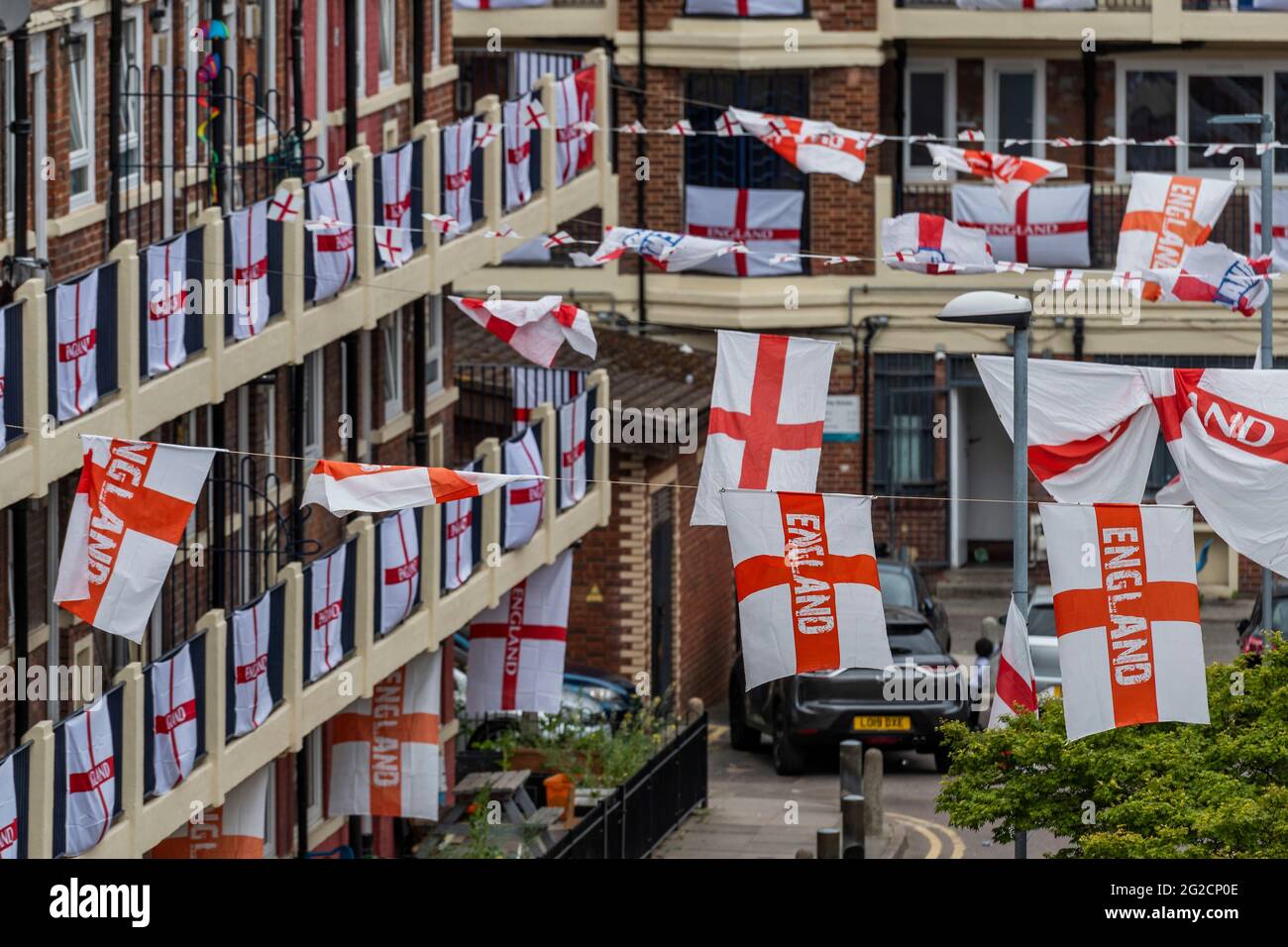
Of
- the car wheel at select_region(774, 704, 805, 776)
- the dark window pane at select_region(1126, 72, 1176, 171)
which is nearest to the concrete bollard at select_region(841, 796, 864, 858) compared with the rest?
the car wheel at select_region(774, 704, 805, 776)

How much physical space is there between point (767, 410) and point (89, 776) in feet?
15.1

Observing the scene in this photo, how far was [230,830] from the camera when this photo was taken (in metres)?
19.3

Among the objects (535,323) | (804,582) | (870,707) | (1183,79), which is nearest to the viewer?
(804,582)

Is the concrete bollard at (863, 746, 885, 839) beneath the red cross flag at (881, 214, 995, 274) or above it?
beneath

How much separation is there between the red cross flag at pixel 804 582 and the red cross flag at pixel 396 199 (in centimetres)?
745

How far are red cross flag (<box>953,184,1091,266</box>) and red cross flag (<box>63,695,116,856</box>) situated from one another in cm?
2218

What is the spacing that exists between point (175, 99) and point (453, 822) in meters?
8.32

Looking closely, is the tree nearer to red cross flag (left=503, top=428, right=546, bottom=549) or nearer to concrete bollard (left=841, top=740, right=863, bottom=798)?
concrete bollard (left=841, top=740, right=863, bottom=798)

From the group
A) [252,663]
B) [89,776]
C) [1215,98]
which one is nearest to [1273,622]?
[1215,98]

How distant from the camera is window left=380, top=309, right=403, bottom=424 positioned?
969 inches

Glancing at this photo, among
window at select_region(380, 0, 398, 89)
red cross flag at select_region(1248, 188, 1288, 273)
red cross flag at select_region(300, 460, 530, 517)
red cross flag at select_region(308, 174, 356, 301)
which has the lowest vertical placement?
red cross flag at select_region(1248, 188, 1288, 273)

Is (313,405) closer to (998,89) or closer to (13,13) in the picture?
(13,13)

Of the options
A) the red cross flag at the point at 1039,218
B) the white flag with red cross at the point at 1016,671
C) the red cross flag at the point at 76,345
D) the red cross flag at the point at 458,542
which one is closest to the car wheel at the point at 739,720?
the red cross flag at the point at 458,542

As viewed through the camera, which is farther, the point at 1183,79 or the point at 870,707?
the point at 1183,79
